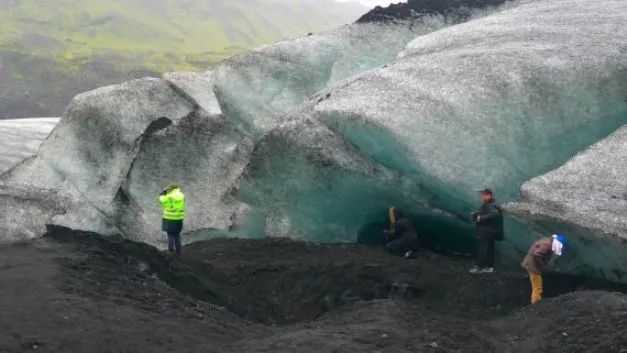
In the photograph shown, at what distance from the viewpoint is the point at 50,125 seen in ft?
95.2

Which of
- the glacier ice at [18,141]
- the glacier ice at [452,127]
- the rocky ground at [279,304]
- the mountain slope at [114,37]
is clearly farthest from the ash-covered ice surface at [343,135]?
the mountain slope at [114,37]

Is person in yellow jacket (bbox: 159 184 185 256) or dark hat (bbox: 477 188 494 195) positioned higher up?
dark hat (bbox: 477 188 494 195)

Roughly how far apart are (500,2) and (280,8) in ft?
457

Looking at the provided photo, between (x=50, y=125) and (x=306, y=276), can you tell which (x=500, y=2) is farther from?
(x=50, y=125)

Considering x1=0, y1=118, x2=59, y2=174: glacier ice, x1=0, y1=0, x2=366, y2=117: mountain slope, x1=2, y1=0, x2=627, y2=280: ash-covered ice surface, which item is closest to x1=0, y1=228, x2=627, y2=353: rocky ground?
x1=2, y1=0, x2=627, y2=280: ash-covered ice surface

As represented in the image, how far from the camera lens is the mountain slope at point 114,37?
67750 millimetres

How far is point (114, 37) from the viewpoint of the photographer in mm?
102062

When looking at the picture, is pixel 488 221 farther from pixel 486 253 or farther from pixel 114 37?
pixel 114 37

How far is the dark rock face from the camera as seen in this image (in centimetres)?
2317

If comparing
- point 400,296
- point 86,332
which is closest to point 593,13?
point 400,296

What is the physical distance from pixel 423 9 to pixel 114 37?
85.0 metres

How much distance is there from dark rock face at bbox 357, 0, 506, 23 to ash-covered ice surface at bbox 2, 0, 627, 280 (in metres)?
2.58

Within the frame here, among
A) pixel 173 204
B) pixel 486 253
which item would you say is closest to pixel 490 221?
pixel 486 253

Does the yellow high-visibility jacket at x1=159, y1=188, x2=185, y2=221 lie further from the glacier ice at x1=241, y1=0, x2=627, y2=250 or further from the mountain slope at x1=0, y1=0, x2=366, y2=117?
the mountain slope at x1=0, y1=0, x2=366, y2=117
